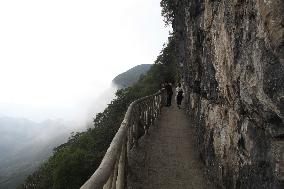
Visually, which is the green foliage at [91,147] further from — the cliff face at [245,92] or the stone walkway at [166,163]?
the cliff face at [245,92]

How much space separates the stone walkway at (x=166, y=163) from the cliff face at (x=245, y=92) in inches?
23.8

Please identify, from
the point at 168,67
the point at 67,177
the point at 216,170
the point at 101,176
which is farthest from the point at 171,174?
the point at 168,67

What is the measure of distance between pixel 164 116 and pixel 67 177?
18.9m

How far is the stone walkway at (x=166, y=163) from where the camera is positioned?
9633 millimetres

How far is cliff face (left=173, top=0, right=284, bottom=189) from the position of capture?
5473mm

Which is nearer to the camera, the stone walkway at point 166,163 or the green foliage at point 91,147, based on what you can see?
the stone walkway at point 166,163

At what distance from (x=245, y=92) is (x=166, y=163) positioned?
514 cm

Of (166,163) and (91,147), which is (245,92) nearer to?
(166,163)

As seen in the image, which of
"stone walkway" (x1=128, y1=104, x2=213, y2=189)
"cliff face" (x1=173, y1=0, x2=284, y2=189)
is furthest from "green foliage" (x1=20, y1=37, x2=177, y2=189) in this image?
"cliff face" (x1=173, y1=0, x2=284, y2=189)

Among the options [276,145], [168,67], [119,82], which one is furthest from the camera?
[119,82]

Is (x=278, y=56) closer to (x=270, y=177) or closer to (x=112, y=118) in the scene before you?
(x=270, y=177)

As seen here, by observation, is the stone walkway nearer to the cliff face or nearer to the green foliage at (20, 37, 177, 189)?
the cliff face

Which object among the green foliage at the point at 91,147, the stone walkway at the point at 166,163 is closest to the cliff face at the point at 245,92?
the stone walkway at the point at 166,163

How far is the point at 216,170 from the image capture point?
33.3 feet
